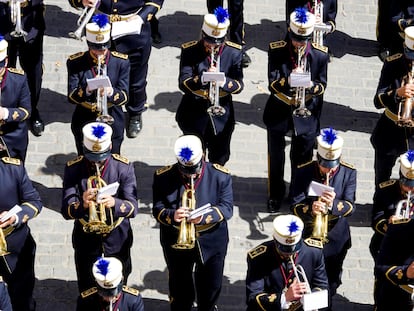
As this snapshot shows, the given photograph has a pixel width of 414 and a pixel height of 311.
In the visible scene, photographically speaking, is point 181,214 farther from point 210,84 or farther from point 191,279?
point 210,84

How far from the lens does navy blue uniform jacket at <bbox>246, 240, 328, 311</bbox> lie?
10859 millimetres

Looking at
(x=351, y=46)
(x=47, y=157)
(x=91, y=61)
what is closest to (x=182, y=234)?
(x=91, y=61)

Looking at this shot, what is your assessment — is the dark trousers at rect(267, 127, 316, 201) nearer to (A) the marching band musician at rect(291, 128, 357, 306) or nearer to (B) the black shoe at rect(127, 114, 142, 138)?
(A) the marching band musician at rect(291, 128, 357, 306)

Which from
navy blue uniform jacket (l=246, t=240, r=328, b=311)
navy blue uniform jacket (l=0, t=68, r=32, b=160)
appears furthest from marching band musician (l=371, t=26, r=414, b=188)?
navy blue uniform jacket (l=0, t=68, r=32, b=160)

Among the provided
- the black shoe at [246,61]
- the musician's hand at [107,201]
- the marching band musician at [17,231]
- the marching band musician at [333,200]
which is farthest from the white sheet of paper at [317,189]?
the black shoe at [246,61]

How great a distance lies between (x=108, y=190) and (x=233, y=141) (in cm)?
364

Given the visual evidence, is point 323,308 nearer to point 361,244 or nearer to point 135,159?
point 361,244

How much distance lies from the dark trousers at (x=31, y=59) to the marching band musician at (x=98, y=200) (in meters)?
2.81

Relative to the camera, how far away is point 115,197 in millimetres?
11516

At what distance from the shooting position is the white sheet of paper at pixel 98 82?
12.2m

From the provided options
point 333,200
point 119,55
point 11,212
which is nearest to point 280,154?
point 333,200

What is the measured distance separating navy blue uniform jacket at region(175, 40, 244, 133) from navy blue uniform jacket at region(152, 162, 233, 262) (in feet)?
4.76

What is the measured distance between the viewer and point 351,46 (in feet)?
52.9

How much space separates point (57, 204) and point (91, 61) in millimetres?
1885
